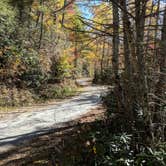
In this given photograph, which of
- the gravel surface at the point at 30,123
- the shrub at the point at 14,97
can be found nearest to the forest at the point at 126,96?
the gravel surface at the point at 30,123

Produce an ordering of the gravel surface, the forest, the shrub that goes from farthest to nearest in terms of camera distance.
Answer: the shrub
the gravel surface
the forest

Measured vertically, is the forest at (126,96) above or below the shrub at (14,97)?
above

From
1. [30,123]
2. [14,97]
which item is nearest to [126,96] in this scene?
[30,123]

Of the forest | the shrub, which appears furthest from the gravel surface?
the shrub

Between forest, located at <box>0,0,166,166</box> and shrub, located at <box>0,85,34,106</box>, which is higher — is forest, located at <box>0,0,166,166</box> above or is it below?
above

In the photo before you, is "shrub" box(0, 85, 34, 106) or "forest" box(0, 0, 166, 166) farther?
"shrub" box(0, 85, 34, 106)

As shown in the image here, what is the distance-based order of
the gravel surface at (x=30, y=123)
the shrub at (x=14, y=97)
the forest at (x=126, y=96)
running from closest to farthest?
1. the forest at (x=126, y=96)
2. the gravel surface at (x=30, y=123)
3. the shrub at (x=14, y=97)

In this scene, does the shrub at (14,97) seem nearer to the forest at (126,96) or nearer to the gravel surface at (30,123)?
the gravel surface at (30,123)

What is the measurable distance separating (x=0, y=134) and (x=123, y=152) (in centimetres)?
499

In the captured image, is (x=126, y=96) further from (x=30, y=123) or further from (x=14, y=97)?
(x=14, y=97)

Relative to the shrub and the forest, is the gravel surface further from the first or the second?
the shrub

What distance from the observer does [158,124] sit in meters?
6.43

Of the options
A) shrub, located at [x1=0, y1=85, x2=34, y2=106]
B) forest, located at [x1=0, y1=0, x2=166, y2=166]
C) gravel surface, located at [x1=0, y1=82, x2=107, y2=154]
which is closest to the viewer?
forest, located at [x1=0, y1=0, x2=166, y2=166]

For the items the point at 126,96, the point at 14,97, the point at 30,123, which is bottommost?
the point at 30,123
